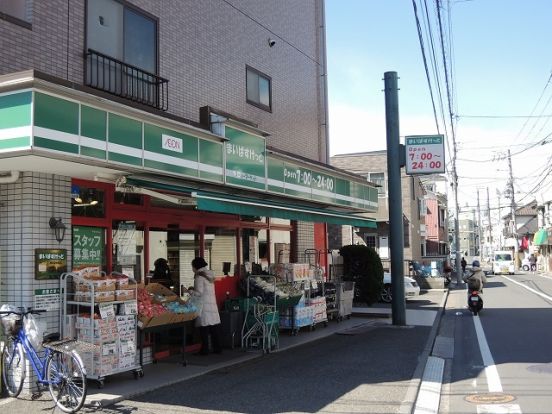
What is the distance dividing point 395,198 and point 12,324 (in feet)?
35.6

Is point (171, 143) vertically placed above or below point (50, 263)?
above

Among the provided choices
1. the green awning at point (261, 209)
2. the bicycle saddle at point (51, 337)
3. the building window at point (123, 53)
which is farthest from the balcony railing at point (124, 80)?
the bicycle saddle at point (51, 337)

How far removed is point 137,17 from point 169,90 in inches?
58.5

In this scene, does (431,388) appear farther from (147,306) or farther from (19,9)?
(19,9)

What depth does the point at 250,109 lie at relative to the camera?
14.2m

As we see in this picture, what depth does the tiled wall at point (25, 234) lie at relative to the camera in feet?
24.9

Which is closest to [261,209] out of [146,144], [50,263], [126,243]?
[126,243]

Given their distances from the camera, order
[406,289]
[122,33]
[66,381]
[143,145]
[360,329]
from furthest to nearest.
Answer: [406,289], [360,329], [122,33], [143,145], [66,381]

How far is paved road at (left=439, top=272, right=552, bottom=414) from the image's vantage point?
718 cm

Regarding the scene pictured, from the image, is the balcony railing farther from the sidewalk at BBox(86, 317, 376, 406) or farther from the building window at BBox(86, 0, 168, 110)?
the sidewalk at BBox(86, 317, 376, 406)

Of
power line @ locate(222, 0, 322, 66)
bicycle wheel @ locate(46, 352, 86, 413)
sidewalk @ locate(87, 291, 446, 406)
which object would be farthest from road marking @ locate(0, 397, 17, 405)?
power line @ locate(222, 0, 322, 66)

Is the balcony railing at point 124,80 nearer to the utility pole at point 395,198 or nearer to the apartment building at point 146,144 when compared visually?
the apartment building at point 146,144

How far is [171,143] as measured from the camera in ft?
28.0

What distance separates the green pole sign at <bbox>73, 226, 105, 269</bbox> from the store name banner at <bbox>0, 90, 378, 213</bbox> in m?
0.03
